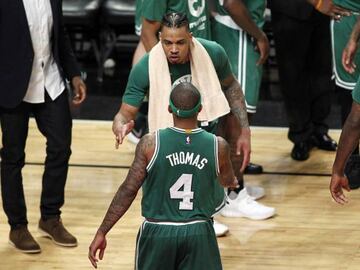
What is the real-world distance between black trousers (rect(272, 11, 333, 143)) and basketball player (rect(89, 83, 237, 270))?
2.91 meters

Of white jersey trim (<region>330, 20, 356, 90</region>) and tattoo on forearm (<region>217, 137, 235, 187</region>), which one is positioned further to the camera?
white jersey trim (<region>330, 20, 356, 90</region>)

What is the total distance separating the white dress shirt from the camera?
533 centimetres

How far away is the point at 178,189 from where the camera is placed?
4156 millimetres

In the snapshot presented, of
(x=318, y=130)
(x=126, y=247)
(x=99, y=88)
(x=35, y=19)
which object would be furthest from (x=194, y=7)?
(x=99, y=88)

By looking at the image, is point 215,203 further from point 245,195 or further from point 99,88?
point 99,88

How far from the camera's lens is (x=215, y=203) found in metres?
4.37

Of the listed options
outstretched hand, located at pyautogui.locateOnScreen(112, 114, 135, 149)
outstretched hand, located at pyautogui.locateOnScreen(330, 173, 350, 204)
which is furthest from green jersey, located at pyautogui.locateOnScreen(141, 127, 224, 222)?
outstretched hand, located at pyautogui.locateOnScreen(330, 173, 350, 204)

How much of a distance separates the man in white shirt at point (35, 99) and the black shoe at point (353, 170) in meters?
2.02

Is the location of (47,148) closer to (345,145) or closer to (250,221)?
(250,221)

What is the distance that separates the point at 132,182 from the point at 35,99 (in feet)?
4.68

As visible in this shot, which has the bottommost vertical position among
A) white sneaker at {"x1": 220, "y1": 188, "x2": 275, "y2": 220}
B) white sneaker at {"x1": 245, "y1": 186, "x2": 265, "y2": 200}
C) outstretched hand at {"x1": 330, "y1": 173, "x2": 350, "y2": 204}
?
white sneaker at {"x1": 245, "y1": 186, "x2": 265, "y2": 200}

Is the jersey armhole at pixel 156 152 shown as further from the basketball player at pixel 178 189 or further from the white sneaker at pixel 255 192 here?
the white sneaker at pixel 255 192

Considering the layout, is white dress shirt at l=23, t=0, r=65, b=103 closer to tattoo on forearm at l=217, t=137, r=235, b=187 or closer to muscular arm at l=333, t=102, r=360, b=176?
tattoo on forearm at l=217, t=137, r=235, b=187

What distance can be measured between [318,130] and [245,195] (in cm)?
142
